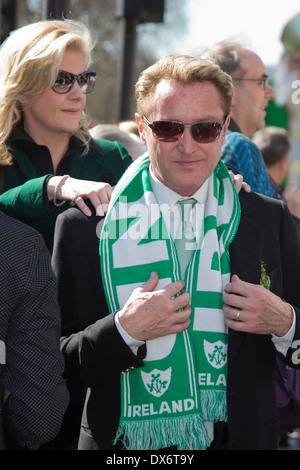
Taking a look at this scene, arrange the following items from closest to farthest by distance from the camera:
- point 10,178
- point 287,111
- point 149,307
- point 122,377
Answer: point 149,307 → point 122,377 → point 10,178 → point 287,111

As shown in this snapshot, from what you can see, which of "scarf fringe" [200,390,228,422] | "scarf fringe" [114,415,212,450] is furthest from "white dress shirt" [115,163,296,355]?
"scarf fringe" [114,415,212,450]

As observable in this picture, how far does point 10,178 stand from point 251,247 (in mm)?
1058

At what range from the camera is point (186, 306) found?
7.34ft

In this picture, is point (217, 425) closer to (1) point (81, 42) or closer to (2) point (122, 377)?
(2) point (122, 377)

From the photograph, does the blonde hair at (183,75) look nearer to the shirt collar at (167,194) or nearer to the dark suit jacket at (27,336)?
the shirt collar at (167,194)

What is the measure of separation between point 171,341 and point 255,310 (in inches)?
12.7

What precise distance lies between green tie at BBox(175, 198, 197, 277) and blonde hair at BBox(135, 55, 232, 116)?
400 millimetres

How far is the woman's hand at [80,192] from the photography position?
7.66 ft

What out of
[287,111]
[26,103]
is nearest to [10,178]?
[26,103]

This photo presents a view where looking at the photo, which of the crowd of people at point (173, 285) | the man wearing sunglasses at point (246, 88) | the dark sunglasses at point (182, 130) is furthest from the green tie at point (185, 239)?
the man wearing sunglasses at point (246, 88)

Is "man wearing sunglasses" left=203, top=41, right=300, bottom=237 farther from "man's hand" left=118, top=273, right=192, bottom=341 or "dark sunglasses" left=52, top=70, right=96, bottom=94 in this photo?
"man's hand" left=118, top=273, right=192, bottom=341

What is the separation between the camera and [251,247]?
2.37 meters

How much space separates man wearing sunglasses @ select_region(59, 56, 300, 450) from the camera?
7.18 feet

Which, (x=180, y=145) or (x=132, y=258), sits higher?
(x=180, y=145)
